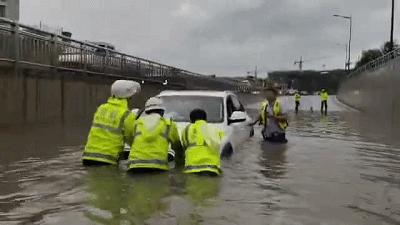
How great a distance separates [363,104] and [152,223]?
41.9 metres

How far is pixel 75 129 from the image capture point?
1777cm

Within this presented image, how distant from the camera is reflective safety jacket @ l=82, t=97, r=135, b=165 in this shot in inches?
350

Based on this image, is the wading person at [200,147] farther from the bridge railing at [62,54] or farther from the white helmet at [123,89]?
the bridge railing at [62,54]

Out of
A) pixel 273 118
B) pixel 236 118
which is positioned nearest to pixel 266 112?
pixel 273 118

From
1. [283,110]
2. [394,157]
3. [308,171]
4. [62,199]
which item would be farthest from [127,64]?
[62,199]

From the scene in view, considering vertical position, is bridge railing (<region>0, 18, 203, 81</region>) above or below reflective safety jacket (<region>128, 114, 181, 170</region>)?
above

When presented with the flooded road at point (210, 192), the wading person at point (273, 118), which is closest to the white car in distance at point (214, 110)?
the flooded road at point (210, 192)

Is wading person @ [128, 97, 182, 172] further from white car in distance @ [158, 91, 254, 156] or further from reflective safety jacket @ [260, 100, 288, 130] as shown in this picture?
reflective safety jacket @ [260, 100, 288, 130]

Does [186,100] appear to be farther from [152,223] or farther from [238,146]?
[152,223]

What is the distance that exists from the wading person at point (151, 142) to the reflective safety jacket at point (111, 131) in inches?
11.3

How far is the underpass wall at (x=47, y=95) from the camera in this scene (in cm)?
1605

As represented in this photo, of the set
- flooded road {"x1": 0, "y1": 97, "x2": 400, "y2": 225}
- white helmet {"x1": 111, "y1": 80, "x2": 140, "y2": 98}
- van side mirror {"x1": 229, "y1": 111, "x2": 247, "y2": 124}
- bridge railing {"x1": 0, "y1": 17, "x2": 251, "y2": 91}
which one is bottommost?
flooded road {"x1": 0, "y1": 97, "x2": 400, "y2": 225}

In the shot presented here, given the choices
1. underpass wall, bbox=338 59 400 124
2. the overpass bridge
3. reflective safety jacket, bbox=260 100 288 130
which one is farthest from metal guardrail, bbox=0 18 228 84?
underpass wall, bbox=338 59 400 124

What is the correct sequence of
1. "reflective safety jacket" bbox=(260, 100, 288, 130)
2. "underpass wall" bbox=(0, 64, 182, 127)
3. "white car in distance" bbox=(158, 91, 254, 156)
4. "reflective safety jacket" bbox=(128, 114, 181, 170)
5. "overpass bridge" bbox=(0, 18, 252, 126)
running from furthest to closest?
1. "overpass bridge" bbox=(0, 18, 252, 126)
2. "underpass wall" bbox=(0, 64, 182, 127)
3. "reflective safety jacket" bbox=(260, 100, 288, 130)
4. "white car in distance" bbox=(158, 91, 254, 156)
5. "reflective safety jacket" bbox=(128, 114, 181, 170)
